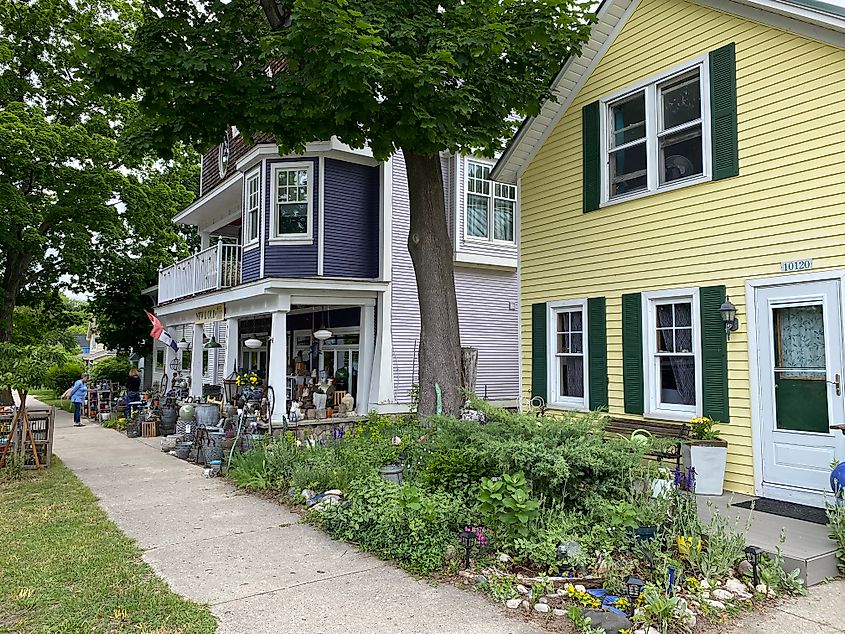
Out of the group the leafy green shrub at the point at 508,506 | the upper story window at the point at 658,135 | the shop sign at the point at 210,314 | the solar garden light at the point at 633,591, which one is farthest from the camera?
the shop sign at the point at 210,314

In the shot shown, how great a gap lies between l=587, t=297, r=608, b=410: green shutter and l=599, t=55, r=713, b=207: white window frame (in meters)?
1.63

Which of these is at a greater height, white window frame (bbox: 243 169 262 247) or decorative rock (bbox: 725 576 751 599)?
white window frame (bbox: 243 169 262 247)

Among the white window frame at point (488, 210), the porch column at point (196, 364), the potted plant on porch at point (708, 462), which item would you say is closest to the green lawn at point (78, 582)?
the potted plant on porch at point (708, 462)

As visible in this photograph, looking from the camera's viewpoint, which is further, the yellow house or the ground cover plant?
the yellow house

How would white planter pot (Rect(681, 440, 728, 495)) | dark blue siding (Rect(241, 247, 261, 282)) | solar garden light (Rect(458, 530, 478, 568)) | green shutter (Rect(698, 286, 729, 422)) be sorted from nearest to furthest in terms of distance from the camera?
solar garden light (Rect(458, 530, 478, 568)), white planter pot (Rect(681, 440, 728, 495)), green shutter (Rect(698, 286, 729, 422)), dark blue siding (Rect(241, 247, 261, 282))

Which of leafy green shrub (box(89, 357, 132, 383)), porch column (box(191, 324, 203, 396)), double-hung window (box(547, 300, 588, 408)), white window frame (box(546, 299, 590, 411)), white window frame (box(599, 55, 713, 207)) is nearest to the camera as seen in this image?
white window frame (box(599, 55, 713, 207))

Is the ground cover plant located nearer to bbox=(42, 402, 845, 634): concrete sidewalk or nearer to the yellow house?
bbox=(42, 402, 845, 634): concrete sidewalk

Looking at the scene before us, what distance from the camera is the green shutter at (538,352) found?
10.2 meters

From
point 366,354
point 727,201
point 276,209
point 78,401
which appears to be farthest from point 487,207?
point 78,401

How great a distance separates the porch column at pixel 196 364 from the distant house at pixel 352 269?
1.21 m

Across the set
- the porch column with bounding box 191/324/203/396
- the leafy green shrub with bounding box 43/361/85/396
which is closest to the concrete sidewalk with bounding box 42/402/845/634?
the porch column with bounding box 191/324/203/396

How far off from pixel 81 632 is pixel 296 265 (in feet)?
31.4

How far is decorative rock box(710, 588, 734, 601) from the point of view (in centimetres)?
466

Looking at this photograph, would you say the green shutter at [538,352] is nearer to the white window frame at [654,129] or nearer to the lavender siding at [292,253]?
the white window frame at [654,129]
